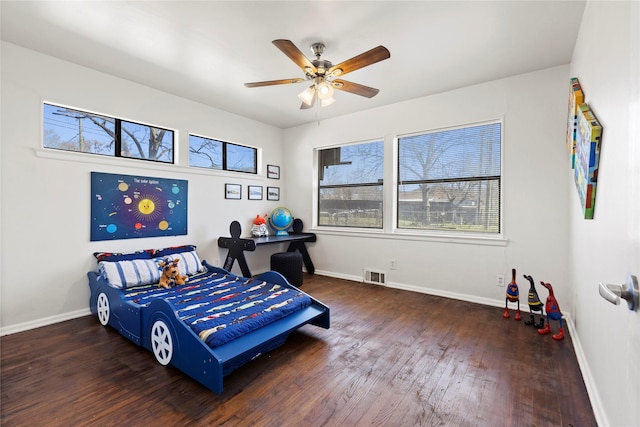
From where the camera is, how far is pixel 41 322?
2811 millimetres

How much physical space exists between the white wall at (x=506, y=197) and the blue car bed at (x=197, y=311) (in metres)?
1.88

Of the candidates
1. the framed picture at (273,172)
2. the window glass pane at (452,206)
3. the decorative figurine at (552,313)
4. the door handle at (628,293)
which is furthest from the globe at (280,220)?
the door handle at (628,293)

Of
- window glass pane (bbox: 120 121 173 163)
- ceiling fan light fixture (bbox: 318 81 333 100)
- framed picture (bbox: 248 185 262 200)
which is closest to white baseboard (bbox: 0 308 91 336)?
window glass pane (bbox: 120 121 173 163)

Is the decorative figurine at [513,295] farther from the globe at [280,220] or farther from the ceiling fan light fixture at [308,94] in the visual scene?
the globe at [280,220]

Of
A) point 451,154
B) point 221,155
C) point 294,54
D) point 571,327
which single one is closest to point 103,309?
point 221,155

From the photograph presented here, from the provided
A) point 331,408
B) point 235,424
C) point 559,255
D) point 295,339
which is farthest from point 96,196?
point 559,255

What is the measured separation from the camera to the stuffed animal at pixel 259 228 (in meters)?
4.65

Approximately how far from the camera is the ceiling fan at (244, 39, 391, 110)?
84.8 inches

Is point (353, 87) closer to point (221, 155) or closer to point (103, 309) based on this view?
point (221, 155)

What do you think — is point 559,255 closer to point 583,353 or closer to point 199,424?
point 583,353

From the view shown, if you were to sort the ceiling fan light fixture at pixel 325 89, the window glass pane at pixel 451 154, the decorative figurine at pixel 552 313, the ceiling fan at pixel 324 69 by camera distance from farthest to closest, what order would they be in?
1. the window glass pane at pixel 451 154
2. the ceiling fan light fixture at pixel 325 89
3. the decorative figurine at pixel 552 313
4. the ceiling fan at pixel 324 69

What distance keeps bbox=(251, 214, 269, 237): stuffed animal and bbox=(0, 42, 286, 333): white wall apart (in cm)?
127

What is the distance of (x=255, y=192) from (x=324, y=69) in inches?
110

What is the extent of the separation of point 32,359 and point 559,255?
16.2 feet
